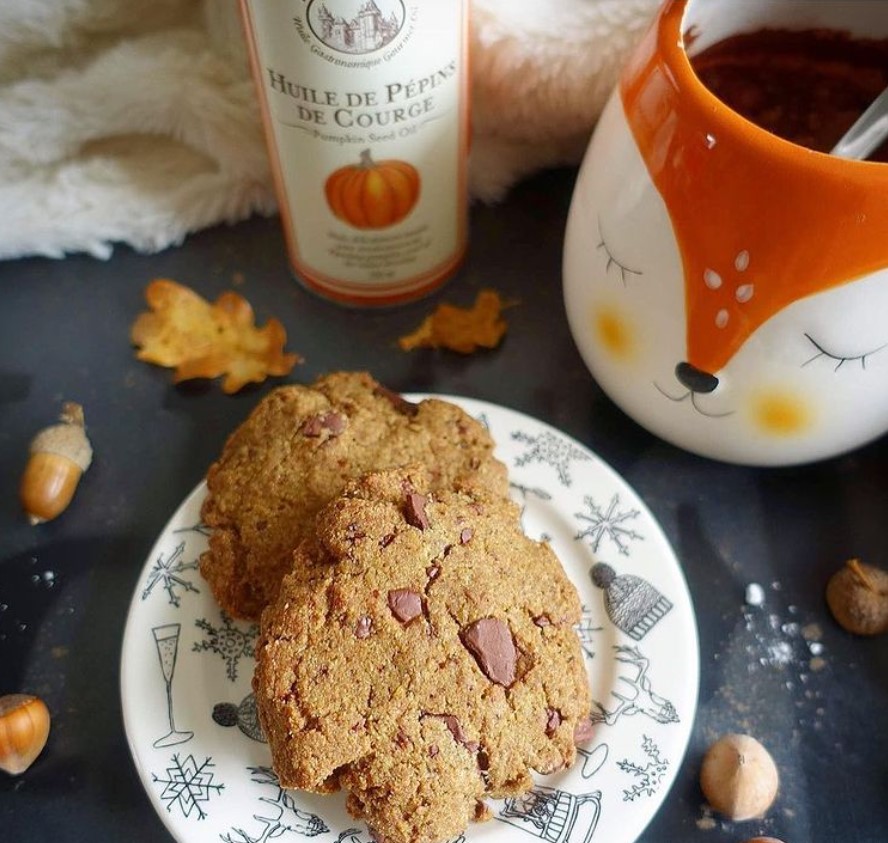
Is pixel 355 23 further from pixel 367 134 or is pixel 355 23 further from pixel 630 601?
pixel 630 601

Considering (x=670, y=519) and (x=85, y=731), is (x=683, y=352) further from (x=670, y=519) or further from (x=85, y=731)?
(x=85, y=731)

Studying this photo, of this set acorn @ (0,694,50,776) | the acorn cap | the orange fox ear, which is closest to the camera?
the orange fox ear

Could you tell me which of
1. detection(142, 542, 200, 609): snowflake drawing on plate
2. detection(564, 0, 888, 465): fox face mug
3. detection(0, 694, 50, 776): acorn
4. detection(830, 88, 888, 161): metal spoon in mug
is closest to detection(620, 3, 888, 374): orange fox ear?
detection(564, 0, 888, 465): fox face mug

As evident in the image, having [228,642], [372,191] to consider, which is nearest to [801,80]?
[372,191]

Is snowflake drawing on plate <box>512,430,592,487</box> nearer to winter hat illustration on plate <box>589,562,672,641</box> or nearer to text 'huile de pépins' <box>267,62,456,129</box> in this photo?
winter hat illustration on plate <box>589,562,672,641</box>

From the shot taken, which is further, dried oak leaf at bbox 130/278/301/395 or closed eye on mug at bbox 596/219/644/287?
dried oak leaf at bbox 130/278/301/395

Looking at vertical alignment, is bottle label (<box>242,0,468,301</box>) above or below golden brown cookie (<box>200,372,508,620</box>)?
above

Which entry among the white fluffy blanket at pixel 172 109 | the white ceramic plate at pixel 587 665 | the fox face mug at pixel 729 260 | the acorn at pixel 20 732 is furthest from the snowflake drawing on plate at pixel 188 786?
the white fluffy blanket at pixel 172 109
